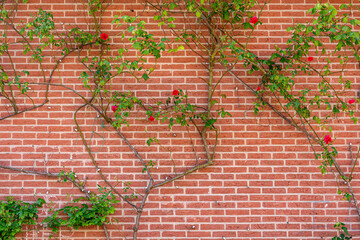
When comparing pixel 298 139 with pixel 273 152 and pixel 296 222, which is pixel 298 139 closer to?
pixel 273 152

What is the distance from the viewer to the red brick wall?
3232 millimetres

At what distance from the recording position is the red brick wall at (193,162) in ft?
10.6

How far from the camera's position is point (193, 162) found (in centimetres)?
328

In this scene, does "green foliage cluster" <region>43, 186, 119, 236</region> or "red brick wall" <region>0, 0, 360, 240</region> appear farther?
"red brick wall" <region>0, 0, 360, 240</region>

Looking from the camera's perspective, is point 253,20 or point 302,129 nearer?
point 253,20

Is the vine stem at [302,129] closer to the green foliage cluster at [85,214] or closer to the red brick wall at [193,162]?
the red brick wall at [193,162]

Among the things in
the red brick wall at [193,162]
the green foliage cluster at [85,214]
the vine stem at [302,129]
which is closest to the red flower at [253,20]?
the red brick wall at [193,162]

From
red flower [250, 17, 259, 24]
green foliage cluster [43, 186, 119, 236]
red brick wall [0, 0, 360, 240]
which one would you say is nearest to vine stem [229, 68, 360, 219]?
A: red brick wall [0, 0, 360, 240]

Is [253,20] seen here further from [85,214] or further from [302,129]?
[85,214]

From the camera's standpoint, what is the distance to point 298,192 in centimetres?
324

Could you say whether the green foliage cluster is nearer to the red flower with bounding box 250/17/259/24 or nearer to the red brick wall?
the red brick wall

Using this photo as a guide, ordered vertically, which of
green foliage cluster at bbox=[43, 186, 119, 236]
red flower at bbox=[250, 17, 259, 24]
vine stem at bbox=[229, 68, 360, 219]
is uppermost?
red flower at bbox=[250, 17, 259, 24]

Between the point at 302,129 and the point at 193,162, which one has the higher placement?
the point at 302,129

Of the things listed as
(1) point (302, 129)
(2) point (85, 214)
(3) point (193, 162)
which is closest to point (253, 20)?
(1) point (302, 129)
